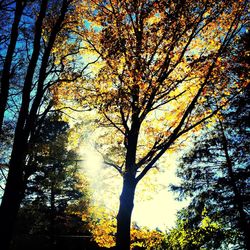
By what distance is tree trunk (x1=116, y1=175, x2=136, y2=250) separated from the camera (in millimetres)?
7312

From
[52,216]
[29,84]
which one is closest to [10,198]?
[29,84]

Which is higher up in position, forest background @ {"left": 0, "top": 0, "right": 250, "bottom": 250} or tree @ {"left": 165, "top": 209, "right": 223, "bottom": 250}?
forest background @ {"left": 0, "top": 0, "right": 250, "bottom": 250}

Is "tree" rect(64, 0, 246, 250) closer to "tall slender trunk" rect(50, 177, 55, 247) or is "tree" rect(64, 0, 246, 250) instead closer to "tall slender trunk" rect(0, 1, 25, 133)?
"tall slender trunk" rect(0, 1, 25, 133)

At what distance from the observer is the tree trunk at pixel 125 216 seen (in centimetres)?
731

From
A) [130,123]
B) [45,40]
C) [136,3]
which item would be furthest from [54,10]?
[130,123]

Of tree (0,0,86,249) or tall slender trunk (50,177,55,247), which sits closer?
tree (0,0,86,249)

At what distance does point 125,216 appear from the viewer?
7.52 metres

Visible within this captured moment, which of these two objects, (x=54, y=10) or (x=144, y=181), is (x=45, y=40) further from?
(x=144, y=181)

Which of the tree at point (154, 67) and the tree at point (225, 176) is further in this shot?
the tree at point (225, 176)

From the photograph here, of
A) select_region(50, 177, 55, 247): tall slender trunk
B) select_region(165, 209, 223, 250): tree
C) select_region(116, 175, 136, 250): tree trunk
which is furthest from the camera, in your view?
select_region(50, 177, 55, 247): tall slender trunk

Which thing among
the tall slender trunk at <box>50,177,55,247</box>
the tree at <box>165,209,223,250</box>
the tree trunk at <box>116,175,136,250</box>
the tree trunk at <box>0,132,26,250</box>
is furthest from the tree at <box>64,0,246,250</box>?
the tall slender trunk at <box>50,177,55,247</box>

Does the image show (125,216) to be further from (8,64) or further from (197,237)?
(197,237)

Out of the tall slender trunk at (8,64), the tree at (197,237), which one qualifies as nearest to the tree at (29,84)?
the tall slender trunk at (8,64)

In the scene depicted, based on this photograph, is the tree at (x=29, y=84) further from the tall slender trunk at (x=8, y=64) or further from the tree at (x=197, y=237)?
the tree at (x=197, y=237)
